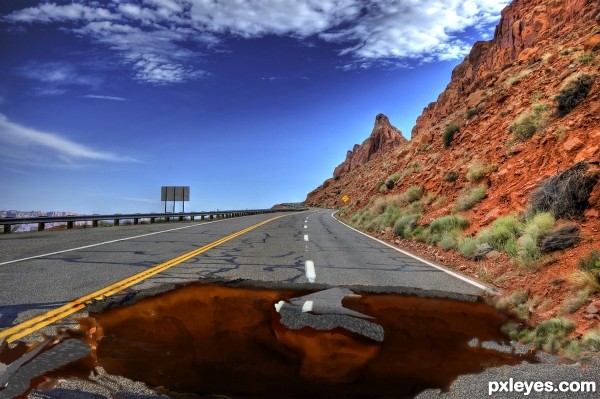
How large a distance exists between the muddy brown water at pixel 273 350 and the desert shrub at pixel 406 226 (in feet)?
36.8

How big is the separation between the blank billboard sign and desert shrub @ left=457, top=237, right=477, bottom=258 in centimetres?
3517

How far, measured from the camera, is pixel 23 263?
388 inches

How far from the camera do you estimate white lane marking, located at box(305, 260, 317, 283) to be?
847 centimetres

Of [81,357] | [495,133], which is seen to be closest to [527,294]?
[81,357]

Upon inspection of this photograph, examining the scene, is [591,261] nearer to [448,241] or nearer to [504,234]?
[504,234]

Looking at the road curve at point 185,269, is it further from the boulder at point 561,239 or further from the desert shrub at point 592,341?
A: the desert shrub at point 592,341

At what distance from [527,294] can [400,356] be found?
3925 millimetres

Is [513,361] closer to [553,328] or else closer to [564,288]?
[553,328]

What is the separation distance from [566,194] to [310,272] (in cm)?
638

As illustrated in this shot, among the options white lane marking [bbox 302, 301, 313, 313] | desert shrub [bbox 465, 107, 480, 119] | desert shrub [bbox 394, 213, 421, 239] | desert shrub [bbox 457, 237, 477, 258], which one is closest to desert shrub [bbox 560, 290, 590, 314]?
white lane marking [bbox 302, 301, 313, 313]

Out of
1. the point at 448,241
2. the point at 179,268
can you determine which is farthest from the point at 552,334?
the point at 448,241

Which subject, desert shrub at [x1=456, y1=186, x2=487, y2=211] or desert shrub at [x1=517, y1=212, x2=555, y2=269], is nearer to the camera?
desert shrub at [x1=517, y1=212, x2=555, y2=269]

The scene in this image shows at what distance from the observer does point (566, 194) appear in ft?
33.1

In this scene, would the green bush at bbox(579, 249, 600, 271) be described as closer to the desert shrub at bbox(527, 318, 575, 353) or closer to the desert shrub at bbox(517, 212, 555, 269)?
the desert shrub at bbox(517, 212, 555, 269)
